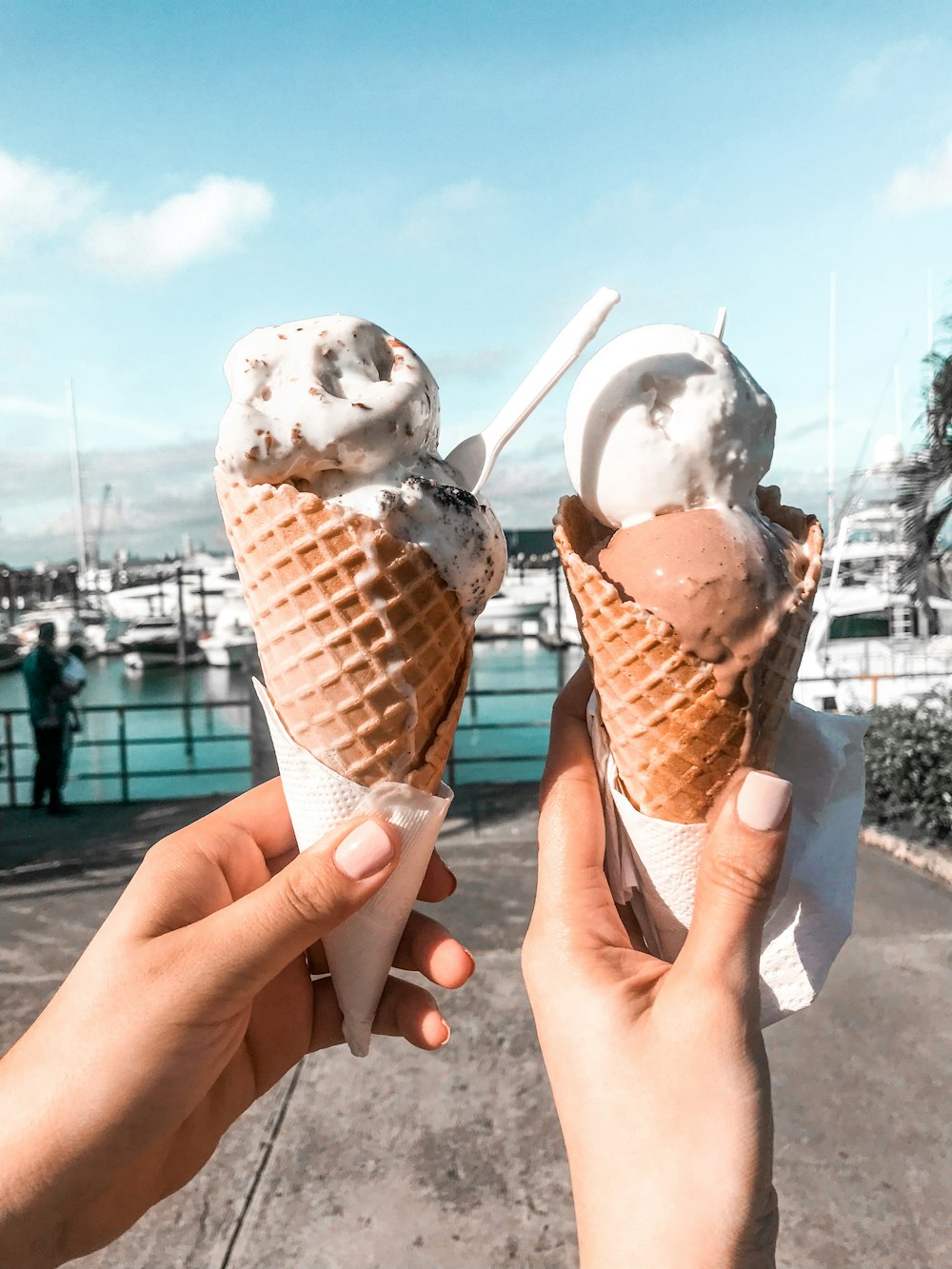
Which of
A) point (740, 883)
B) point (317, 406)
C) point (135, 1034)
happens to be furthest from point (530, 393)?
point (135, 1034)

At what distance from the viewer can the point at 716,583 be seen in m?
1.60

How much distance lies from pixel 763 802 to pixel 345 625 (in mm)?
852

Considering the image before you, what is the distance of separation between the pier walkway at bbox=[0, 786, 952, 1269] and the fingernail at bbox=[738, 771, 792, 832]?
2.33 meters

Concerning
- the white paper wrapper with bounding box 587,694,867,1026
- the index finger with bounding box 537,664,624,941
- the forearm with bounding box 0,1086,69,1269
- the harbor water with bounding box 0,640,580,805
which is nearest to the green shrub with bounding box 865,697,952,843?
the harbor water with bounding box 0,640,580,805

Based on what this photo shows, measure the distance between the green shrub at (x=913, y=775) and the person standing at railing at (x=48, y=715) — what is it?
749 centimetres

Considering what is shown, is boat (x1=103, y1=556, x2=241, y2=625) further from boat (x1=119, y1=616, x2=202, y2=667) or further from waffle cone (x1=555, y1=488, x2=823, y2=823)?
waffle cone (x1=555, y1=488, x2=823, y2=823)

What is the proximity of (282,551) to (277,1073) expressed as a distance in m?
1.33

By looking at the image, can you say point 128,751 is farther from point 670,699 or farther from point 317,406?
point 670,699

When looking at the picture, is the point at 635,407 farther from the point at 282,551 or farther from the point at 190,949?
the point at 190,949

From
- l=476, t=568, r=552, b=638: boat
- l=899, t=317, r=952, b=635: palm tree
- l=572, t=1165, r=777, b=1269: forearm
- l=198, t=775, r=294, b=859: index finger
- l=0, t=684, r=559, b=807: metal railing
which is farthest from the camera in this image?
l=476, t=568, r=552, b=638: boat

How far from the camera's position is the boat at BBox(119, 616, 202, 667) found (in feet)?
87.1

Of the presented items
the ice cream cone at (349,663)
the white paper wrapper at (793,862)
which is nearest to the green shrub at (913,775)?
the white paper wrapper at (793,862)

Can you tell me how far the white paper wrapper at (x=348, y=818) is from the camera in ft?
5.63

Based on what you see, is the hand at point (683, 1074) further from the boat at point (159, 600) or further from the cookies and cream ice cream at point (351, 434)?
the boat at point (159, 600)
